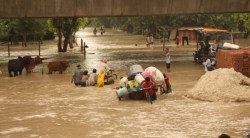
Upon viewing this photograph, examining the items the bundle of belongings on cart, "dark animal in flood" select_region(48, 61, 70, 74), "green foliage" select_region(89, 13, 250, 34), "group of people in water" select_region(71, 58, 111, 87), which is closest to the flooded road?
the bundle of belongings on cart

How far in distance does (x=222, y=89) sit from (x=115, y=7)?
10995 millimetres

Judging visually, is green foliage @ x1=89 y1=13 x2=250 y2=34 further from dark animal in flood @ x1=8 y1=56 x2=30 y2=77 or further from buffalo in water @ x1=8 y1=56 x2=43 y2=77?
dark animal in flood @ x1=8 y1=56 x2=30 y2=77

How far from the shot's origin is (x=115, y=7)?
24.2m

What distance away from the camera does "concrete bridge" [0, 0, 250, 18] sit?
78.4 feet

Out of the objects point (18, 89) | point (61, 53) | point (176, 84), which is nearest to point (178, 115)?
point (176, 84)

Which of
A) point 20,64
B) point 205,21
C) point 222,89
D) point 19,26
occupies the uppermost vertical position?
point 205,21

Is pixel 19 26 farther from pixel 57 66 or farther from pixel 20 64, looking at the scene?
pixel 57 66

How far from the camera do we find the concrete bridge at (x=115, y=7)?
941 inches

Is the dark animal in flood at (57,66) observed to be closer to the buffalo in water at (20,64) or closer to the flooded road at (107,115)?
the buffalo in water at (20,64)

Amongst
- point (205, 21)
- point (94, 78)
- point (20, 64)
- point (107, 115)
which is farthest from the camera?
point (205, 21)

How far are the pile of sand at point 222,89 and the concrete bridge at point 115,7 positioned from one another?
8981 mm

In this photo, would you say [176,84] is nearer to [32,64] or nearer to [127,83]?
[127,83]

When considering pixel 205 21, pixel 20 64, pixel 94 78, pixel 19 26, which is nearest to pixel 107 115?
pixel 94 78

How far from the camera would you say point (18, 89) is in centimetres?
1792
